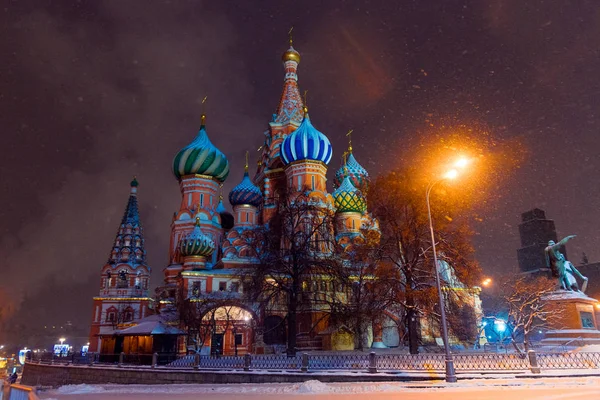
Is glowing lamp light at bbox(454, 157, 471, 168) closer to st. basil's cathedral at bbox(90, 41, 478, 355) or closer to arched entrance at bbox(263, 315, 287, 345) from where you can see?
st. basil's cathedral at bbox(90, 41, 478, 355)

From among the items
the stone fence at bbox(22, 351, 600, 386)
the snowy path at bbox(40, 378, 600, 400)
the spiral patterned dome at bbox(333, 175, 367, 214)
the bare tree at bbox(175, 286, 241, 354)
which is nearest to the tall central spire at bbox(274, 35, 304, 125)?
the spiral patterned dome at bbox(333, 175, 367, 214)

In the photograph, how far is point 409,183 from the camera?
963 inches

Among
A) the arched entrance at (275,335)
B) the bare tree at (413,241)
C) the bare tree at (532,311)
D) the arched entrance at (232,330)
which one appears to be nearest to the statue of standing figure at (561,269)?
the bare tree at (532,311)

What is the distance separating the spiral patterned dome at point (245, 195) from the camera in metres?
48.5

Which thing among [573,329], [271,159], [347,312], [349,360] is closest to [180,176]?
[271,159]

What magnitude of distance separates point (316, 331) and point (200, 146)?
88.7ft

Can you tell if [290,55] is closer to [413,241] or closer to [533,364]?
[413,241]

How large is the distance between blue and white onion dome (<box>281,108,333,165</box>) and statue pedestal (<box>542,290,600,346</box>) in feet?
85.6

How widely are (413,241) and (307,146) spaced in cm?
2265

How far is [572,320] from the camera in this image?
2205 cm

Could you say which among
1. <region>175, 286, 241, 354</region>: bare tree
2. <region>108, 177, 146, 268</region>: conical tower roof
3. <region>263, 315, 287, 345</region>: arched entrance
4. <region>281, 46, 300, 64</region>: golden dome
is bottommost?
<region>263, 315, 287, 345</region>: arched entrance

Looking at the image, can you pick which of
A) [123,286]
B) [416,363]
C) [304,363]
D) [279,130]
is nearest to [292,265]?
[304,363]

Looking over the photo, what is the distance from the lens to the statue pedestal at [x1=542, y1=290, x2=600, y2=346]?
843 inches

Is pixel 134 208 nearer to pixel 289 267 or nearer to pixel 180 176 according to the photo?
pixel 180 176
